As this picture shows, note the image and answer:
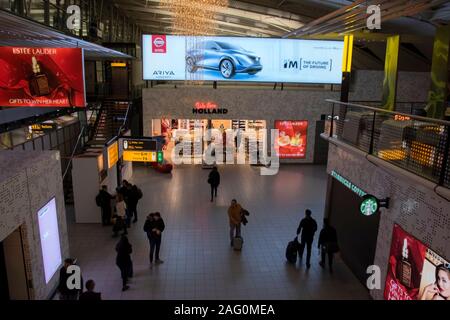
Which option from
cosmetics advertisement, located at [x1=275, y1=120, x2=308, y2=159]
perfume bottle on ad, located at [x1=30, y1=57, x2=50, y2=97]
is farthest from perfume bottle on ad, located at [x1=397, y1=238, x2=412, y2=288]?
cosmetics advertisement, located at [x1=275, y1=120, x2=308, y2=159]

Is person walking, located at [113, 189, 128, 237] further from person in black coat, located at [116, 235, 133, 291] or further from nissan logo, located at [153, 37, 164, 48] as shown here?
nissan logo, located at [153, 37, 164, 48]

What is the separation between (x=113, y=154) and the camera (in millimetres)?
13688

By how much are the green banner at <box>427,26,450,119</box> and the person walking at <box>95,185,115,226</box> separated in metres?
11.0

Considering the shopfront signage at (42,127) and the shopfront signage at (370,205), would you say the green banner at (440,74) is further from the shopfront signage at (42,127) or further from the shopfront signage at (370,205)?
the shopfront signage at (42,127)

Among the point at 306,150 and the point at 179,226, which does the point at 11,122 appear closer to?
the point at 179,226

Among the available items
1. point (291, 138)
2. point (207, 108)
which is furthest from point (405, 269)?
point (207, 108)

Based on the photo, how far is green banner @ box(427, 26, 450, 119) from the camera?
38.9 feet

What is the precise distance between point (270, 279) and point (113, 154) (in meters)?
7.75

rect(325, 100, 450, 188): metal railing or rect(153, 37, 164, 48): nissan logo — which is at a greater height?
rect(153, 37, 164, 48): nissan logo

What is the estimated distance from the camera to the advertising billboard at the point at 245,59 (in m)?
19.8

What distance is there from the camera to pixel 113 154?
13.7 meters

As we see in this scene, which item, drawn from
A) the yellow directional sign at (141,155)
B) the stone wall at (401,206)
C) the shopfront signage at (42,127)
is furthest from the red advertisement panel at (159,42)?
the stone wall at (401,206)

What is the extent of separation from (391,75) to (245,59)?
8.36 meters

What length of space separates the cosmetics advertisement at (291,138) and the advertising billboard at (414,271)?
547 inches
